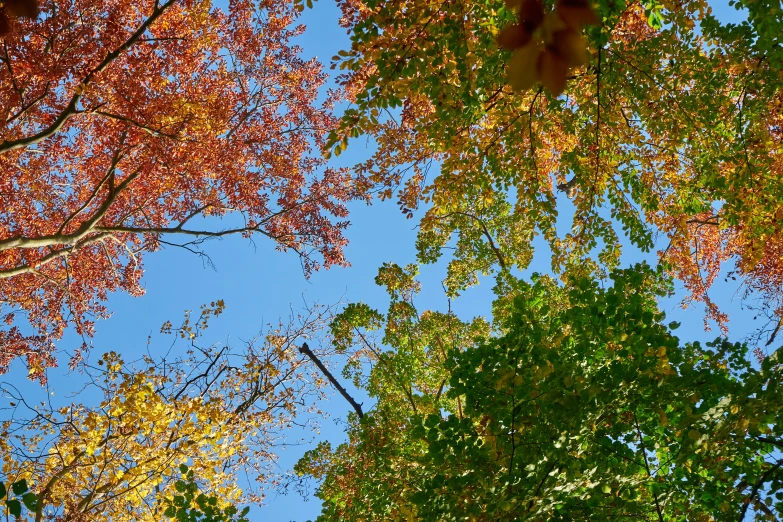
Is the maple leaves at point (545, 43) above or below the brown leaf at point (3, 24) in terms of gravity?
below

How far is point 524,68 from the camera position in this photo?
0.69 metres

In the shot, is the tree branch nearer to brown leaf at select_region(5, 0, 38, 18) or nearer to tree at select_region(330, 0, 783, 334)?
tree at select_region(330, 0, 783, 334)

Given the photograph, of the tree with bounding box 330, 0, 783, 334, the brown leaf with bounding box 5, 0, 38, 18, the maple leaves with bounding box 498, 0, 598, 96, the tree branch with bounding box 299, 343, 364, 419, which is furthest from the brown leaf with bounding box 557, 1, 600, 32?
the tree branch with bounding box 299, 343, 364, 419

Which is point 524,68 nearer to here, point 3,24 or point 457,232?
point 3,24

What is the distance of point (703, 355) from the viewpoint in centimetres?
523

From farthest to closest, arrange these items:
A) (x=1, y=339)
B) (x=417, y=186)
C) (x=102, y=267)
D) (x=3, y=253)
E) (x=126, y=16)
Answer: (x=102, y=267) < (x=1, y=339) < (x=3, y=253) < (x=126, y=16) < (x=417, y=186)

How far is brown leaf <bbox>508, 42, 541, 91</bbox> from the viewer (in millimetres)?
690

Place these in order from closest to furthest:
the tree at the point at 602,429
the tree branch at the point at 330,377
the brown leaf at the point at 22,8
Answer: the brown leaf at the point at 22,8 < the tree at the point at 602,429 < the tree branch at the point at 330,377

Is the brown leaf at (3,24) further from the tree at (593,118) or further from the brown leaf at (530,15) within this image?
the tree at (593,118)

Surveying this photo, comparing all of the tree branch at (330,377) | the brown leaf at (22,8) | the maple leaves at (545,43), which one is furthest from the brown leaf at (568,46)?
the tree branch at (330,377)

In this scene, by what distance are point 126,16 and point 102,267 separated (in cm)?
499

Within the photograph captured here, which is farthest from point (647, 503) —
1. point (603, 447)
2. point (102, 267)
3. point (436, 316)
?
point (102, 267)

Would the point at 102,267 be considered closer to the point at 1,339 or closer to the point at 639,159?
the point at 1,339

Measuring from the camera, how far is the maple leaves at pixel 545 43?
2.27ft
